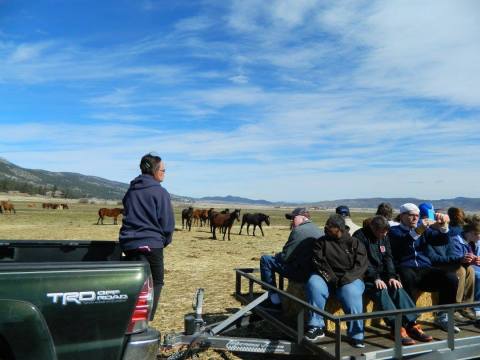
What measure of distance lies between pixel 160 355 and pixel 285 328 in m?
1.45

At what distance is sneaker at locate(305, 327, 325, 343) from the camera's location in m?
4.66

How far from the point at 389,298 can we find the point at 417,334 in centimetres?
48

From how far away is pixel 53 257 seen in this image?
4.95m

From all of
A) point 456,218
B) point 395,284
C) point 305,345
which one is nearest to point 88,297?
point 305,345

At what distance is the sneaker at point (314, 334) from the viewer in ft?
15.3

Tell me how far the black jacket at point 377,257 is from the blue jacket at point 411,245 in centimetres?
24

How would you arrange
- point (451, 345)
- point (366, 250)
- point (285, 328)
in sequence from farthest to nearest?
point (366, 250), point (285, 328), point (451, 345)

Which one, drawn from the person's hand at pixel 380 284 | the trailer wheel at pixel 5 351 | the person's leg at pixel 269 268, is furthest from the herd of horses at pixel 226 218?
the trailer wheel at pixel 5 351

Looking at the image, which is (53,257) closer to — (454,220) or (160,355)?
(160,355)

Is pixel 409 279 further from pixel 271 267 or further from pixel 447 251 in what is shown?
pixel 271 267

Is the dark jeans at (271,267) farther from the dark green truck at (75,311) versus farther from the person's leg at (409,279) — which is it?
the dark green truck at (75,311)

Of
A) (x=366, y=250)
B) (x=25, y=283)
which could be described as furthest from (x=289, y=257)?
(x=25, y=283)

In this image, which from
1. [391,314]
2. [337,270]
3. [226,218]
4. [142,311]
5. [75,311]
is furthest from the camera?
[226,218]

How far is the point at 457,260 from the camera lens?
5980 millimetres
